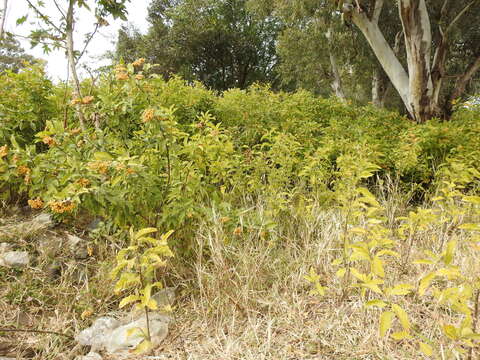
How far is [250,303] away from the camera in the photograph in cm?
180

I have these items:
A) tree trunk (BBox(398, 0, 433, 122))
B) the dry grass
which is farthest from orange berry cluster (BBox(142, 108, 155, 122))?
tree trunk (BBox(398, 0, 433, 122))

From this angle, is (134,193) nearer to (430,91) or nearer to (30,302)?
(30,302)

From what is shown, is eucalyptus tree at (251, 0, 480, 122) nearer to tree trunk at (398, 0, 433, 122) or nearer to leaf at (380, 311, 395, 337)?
tree trunk at (398, 0, 433, 122)

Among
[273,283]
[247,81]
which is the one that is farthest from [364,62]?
[273,283]

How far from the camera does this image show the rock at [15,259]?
83.9 inches

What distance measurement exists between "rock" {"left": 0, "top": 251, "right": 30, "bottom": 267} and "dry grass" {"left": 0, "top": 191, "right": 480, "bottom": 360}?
7 centimetres

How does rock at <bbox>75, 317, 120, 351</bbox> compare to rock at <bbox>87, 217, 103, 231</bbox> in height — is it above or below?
below

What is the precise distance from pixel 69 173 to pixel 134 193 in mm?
370

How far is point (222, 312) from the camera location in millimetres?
1746

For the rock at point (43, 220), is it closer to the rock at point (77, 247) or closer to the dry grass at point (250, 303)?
the rock at point (77, 247)

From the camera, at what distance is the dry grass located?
4.96 ft

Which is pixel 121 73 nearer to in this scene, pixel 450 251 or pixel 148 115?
pixel 148 115

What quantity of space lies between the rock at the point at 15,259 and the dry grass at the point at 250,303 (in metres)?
0.07

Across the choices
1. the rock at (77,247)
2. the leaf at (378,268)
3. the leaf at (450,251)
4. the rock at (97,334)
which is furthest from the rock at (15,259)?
the leaf at (450,251)
